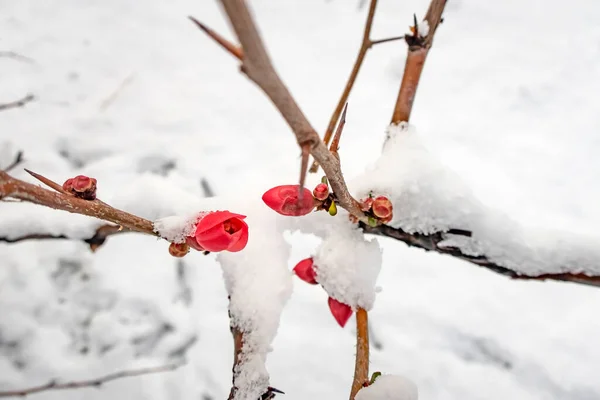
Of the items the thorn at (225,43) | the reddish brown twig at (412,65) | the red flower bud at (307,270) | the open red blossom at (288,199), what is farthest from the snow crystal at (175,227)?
the reddish brown twig at (412,65)

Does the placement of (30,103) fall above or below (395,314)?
above

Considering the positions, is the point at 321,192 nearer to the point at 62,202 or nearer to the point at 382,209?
the point at 382,209

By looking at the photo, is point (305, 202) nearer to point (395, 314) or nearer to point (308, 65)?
point (395, 314)

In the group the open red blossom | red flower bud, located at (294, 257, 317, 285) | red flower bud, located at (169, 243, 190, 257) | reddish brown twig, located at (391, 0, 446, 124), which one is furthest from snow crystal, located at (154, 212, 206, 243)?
reddish brown twig, located at (391, 0, 446, 124)

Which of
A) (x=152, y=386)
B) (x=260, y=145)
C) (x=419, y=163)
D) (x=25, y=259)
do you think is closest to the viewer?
(x=419, y=163)

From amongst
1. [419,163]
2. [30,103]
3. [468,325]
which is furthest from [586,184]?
[30,103]

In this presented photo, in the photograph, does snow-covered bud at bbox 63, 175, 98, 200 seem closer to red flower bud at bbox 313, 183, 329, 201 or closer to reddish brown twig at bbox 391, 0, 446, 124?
red flower bud at bbox 313, 183, 329, 201

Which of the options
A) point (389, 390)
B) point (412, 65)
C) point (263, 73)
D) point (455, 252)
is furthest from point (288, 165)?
point (263, 73)
